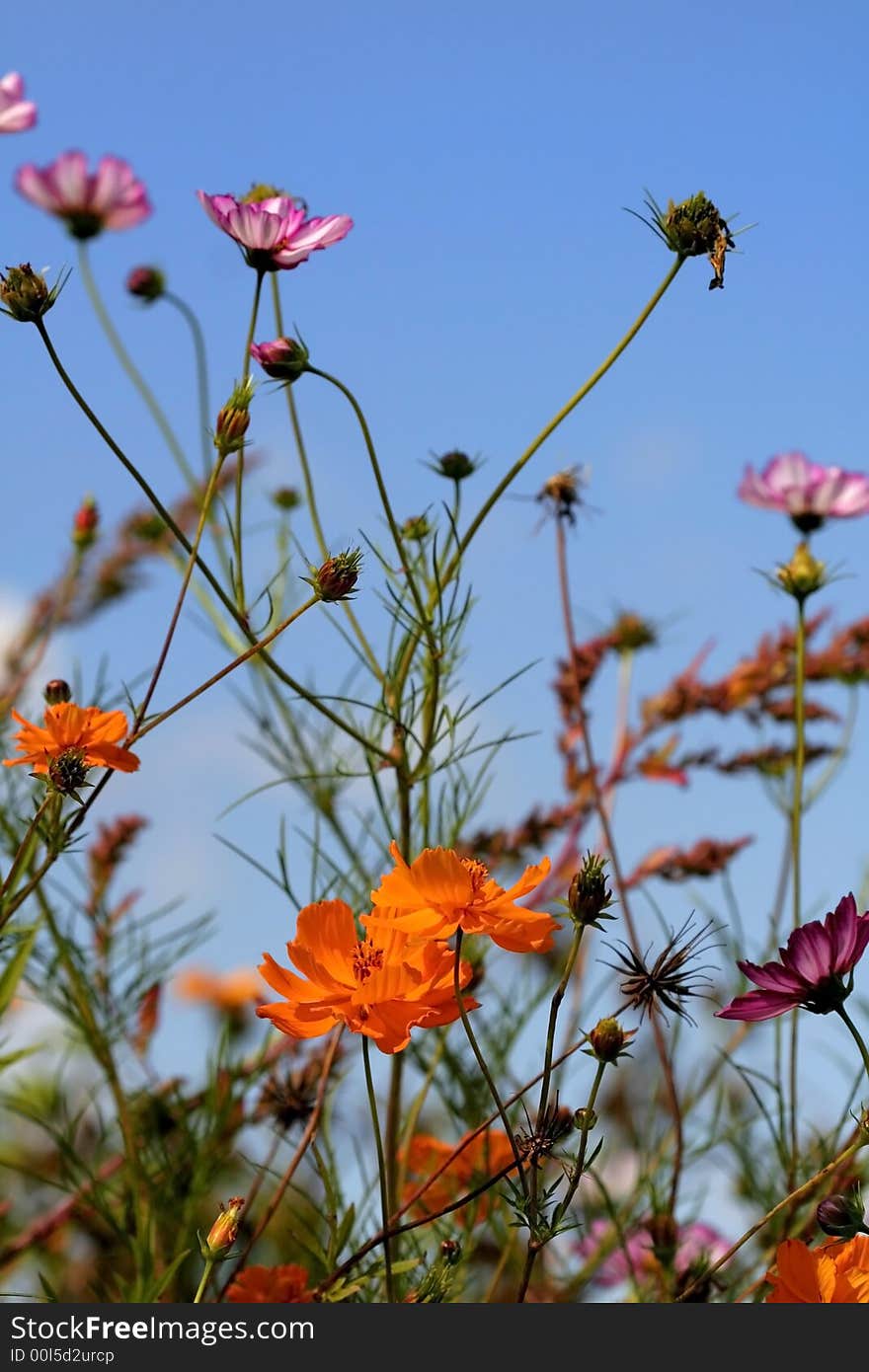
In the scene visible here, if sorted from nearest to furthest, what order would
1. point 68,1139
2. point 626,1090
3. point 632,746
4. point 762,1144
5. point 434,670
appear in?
point 434,670 < point 68,1139 < point 762,1144 < point 632,746 < point 626,1090

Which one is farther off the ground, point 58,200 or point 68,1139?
point 58,200

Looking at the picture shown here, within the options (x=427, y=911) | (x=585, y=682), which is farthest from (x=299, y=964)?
(x=585, y=682)

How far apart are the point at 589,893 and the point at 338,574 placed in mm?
162

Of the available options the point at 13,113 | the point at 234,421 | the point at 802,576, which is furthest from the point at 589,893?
the point at 13,113

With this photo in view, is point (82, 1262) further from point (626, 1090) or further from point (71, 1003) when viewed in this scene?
point (626, 1090)

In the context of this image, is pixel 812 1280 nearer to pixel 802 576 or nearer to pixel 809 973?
pixel 809 973

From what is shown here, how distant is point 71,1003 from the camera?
0.90 metres

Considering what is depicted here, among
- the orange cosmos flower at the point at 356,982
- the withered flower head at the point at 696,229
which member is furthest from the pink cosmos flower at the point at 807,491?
the orange cosmos flower at the point at 356,982

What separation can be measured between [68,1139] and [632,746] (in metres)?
0.49

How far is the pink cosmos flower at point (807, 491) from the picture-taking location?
0.89 m

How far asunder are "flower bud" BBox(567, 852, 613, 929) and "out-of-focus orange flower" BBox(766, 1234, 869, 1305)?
0.12m

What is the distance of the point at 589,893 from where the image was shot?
44 cm

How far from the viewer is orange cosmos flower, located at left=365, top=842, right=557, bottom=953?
18.0 inches

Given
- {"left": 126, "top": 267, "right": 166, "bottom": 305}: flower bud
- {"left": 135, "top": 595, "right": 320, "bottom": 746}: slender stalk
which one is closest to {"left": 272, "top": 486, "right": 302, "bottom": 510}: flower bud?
{"left": 126, "top": 267, "right": 166, "bottom": 305}: flower bud
